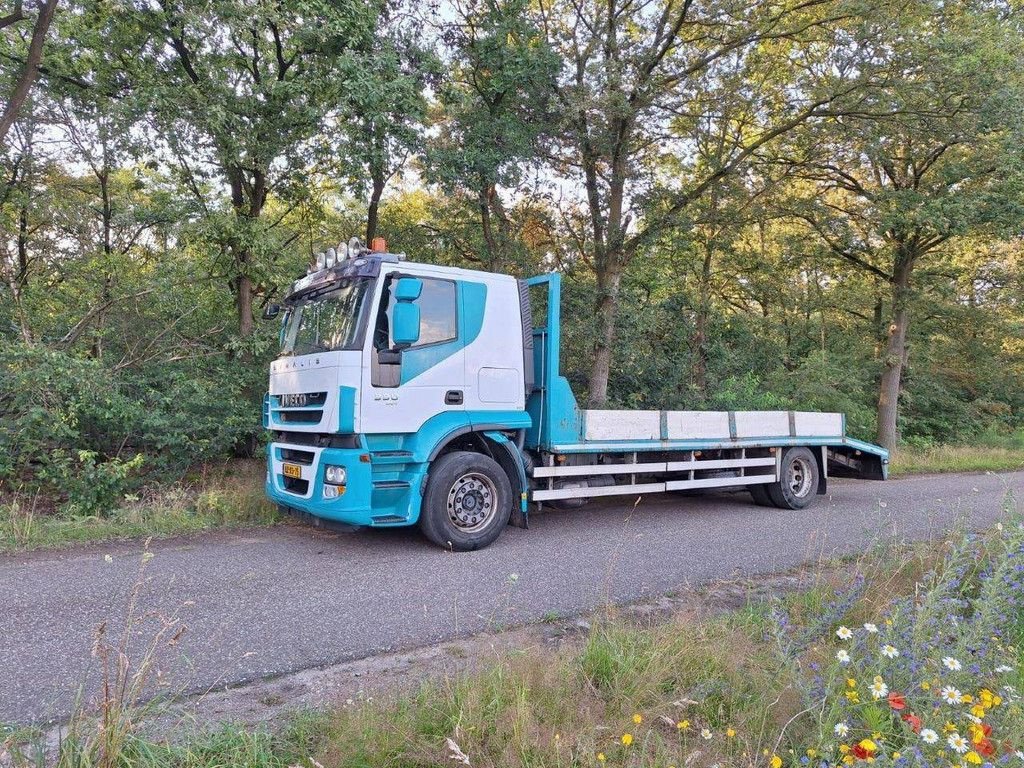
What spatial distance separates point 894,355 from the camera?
52.1 ft

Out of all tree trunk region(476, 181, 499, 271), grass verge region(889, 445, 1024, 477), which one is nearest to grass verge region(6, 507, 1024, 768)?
tree trunk region(476, 181, 499, 271)

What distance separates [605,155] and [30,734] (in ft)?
36.0

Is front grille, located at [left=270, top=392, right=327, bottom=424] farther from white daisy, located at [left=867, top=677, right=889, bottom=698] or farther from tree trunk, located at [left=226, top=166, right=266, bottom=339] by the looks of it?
white daisy, located at [left=867, top=677, right=889, bottom=698]

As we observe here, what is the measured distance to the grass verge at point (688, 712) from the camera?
224 centimetres

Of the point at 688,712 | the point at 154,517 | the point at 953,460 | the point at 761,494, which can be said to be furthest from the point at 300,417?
the point at 953,460

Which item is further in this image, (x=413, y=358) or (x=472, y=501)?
(x=472, y=501)

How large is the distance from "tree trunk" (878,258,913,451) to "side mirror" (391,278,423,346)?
14.3 meters

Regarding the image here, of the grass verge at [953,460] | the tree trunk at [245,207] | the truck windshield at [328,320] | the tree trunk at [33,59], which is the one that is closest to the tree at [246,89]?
the tree trunk at [245,207]

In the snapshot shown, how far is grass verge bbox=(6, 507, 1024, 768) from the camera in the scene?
224 centimetres

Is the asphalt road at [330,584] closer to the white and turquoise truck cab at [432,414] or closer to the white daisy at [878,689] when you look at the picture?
the white and turquoise truck cab at [432,414]

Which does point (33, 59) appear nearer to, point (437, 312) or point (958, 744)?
point (437, 312)

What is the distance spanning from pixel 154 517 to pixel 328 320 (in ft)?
9.55

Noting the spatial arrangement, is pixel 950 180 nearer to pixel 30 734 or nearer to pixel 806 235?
pixel 806 235

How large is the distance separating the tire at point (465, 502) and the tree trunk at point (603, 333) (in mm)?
6344
